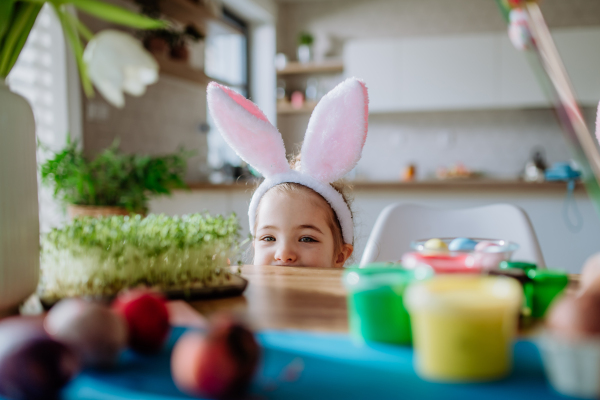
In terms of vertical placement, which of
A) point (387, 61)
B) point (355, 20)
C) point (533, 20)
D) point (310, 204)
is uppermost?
point (355, 20)

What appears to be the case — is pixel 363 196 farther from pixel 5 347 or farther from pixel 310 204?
pixel 5 347

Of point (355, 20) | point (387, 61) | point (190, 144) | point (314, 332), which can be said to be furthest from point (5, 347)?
point (355, 20)

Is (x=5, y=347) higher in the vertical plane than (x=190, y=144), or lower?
lower

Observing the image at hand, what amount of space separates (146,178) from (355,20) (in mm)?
4218

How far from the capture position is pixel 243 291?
0.78 metres

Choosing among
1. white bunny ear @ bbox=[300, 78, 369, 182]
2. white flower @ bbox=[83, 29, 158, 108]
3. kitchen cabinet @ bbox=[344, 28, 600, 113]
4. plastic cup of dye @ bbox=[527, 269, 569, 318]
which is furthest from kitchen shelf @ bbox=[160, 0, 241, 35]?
plastic cup of dye @ bbox=[527, 269, 569, 318]

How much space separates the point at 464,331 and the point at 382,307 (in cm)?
11

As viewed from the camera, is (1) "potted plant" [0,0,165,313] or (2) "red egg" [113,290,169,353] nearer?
(2) "red egg" [113,290,169,353]

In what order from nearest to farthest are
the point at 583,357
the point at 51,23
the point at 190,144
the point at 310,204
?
the point at 583,357 < the point at 310,204 < the point at 51,23 < the point at 190,144

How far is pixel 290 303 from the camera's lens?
2.30 ft

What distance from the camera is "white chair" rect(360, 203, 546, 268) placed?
1.37 meters

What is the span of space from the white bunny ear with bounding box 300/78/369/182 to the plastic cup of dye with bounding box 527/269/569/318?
533 millimetres

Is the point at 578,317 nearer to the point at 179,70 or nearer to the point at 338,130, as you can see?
the point at 338,130

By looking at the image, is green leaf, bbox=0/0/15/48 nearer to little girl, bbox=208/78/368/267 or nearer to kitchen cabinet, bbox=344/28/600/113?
little girl, bbox=208/78/368/267
